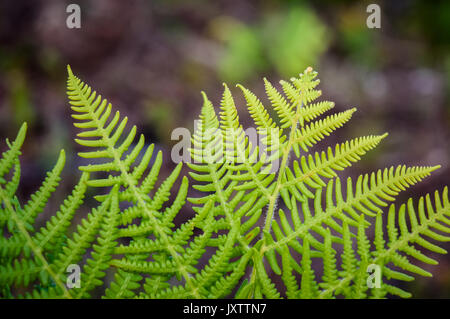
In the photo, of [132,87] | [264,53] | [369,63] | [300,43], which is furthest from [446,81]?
[132,87]

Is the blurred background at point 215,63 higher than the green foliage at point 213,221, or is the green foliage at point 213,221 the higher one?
the blurred background at point 215,63

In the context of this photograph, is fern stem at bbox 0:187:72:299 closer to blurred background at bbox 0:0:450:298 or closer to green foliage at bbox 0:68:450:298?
green foliage at bbox 0:68:450:298

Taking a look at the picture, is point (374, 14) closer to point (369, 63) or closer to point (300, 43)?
point (369, 63)

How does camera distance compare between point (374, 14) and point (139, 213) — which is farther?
point (374, 14)

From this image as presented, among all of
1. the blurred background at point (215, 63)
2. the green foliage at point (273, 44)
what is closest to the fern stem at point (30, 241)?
the blurred background at point (215, 63)

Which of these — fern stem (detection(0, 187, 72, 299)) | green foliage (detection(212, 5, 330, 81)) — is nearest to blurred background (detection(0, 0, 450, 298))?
green foliage (detection(212, 5, 330, 81))

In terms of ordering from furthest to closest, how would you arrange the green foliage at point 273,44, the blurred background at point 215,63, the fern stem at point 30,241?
the green foliage at point 273,44, the blurred background at point 215,63, the fern stem at point 30,241

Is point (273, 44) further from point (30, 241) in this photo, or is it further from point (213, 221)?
point (30, 241)

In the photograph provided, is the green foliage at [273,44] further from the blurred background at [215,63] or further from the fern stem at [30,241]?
the fern stem at [30,241]

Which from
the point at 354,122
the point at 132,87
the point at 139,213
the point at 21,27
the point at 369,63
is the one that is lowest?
the point at 139,213
